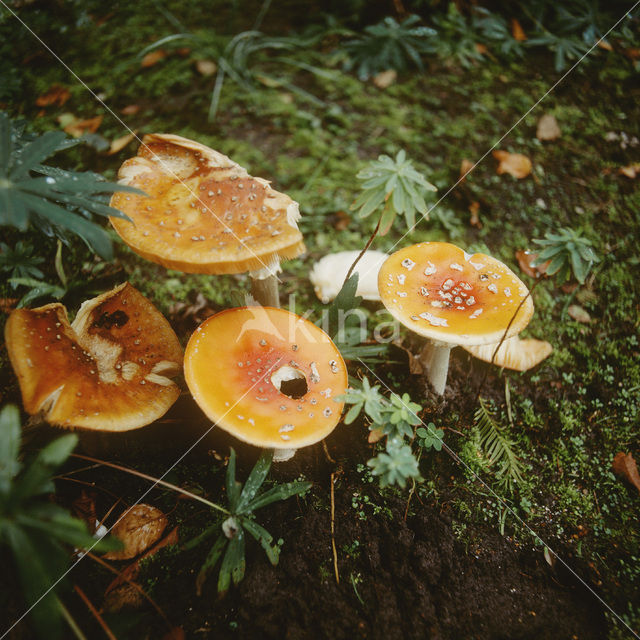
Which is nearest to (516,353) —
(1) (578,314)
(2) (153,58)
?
(1) (578,314)

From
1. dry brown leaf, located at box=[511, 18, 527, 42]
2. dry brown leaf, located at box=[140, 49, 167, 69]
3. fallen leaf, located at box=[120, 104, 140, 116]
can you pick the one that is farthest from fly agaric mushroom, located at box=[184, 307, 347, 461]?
dry brown leaf, located at box=[511, 18, 527, 42]

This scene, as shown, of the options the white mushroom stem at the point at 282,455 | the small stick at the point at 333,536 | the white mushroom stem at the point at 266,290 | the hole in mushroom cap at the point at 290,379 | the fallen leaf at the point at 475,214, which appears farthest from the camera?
the fallen leaf at the point at 475,214

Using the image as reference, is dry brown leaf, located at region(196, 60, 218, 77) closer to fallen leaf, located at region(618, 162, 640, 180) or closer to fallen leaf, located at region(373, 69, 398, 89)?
fallen leaf, located at region(373, 69, 398, 89)

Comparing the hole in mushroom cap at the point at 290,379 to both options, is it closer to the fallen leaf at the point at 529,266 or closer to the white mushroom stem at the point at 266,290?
the white mushroom stem at the point at 266,290

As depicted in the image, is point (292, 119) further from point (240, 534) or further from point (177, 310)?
point (240, 534)

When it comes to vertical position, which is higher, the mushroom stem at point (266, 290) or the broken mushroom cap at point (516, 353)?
the mushroom stem at point (266, 290)

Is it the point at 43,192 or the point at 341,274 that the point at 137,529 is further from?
the point at 341,274

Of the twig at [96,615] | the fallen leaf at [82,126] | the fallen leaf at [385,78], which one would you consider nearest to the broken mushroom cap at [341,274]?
the twig at [96,615]
